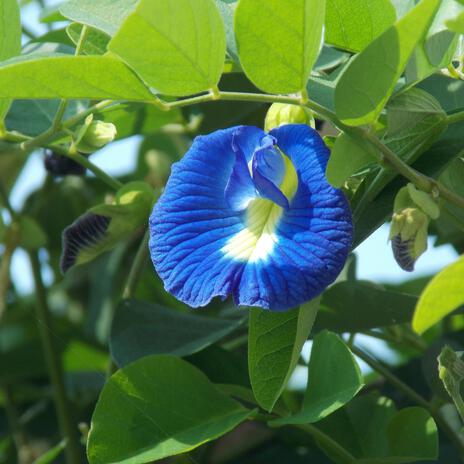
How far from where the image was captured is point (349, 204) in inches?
34.8

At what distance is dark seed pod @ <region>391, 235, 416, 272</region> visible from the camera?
0.87 meters

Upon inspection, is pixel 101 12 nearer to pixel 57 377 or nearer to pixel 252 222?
pixel 252 222

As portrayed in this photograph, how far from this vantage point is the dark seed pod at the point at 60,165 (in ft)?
4.63

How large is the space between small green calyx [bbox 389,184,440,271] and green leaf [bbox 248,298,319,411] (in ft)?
0.30

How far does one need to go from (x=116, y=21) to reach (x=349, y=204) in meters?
0.25

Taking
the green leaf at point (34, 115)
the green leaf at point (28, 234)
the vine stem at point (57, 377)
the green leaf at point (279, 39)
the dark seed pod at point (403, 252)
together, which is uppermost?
the green leaf at point (279, 39)

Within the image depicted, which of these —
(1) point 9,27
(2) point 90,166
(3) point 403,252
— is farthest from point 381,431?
(1) point 9,27

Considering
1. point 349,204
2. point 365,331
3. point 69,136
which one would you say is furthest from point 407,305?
point 69,136

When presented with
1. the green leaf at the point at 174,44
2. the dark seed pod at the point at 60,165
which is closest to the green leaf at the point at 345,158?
the green leaf at the point at 174,44

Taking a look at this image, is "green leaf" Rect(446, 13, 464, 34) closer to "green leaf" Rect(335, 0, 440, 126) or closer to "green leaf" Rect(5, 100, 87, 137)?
"green leaf" Rect(335, 0, 440, 126)

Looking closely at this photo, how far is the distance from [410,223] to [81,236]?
0.40m

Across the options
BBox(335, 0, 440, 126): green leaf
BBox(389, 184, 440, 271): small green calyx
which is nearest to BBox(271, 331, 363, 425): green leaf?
BBox(389, 184, 440, 271): small green calyx

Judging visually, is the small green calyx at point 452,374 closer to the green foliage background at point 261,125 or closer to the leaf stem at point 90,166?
the green foliage background at point 261,125

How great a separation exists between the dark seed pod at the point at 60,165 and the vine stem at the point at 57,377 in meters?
0.14
